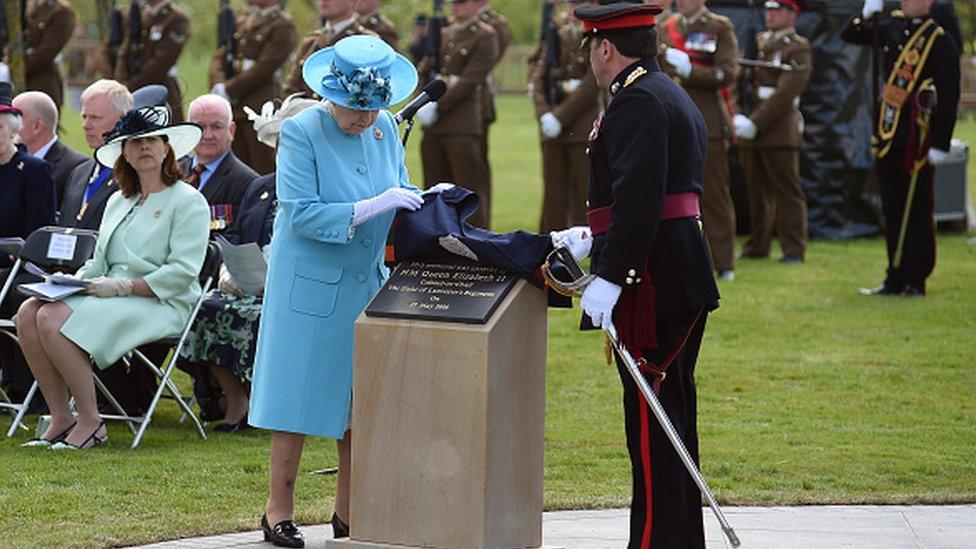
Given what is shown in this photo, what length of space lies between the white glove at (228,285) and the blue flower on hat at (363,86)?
8.57 feet

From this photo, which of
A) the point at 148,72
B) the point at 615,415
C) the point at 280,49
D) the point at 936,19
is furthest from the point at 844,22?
the point at 615,415

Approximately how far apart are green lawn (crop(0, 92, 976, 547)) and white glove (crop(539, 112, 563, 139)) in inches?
108

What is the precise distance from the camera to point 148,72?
16172 millimetres

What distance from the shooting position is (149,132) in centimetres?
839

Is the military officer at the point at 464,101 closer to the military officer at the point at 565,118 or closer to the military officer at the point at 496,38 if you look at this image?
the military officer at the point at 496,38

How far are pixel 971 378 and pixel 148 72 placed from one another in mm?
8192

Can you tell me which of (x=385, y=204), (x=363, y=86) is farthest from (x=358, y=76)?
(x=385, y=204)

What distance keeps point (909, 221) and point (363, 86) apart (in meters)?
7.65

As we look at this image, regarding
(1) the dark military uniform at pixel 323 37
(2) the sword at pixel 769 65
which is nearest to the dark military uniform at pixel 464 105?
(1) the dark military uniform at pixel 323 37

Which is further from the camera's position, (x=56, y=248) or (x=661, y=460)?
(x=56, y=248)

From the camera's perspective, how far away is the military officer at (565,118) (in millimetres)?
15266

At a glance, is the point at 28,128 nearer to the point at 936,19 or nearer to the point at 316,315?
the point at 316,315

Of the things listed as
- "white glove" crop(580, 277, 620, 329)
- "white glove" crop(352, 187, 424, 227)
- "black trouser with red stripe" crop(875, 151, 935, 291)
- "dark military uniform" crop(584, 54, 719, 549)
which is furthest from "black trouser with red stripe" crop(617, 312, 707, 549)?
"black trouser with red stripe" crop(875, 151, 935, 291)

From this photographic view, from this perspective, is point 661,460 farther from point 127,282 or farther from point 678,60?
point 678,60
